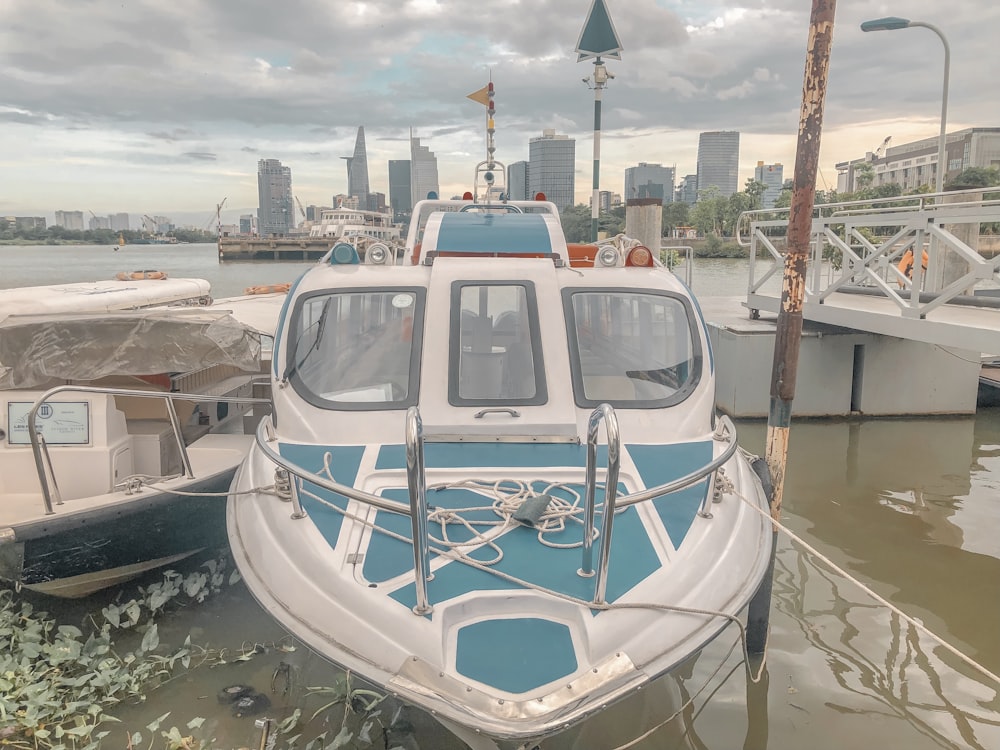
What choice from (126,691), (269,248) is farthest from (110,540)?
(269,248)

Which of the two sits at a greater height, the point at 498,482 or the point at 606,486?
the point at 606,486

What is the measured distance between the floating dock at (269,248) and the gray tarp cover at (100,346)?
201 feet

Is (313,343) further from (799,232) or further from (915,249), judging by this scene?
(915,249)

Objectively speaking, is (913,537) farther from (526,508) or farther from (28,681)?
(28,681)

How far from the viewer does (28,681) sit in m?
4.25

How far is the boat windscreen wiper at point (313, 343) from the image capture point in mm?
4575

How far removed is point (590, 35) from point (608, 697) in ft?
32.8

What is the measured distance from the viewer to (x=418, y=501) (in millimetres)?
2668

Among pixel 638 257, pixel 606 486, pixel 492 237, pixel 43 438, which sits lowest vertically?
pixel 43 438

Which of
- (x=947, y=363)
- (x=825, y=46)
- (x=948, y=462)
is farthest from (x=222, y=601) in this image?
(x=947, y=363)

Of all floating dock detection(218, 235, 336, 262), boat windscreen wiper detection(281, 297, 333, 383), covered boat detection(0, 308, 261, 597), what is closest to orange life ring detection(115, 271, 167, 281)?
covered boat detection(0, 308, 261, 597)

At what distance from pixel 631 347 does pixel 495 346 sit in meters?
0.87

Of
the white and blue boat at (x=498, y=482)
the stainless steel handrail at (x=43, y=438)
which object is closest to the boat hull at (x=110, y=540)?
the stainless steel handrail at (x=43, y=438)

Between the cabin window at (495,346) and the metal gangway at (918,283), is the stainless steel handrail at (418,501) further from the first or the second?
the metal gangway at (918,283)
